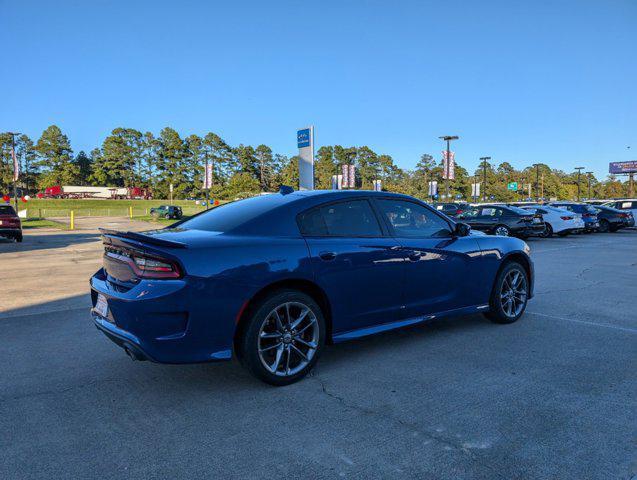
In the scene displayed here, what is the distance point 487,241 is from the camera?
208 inches

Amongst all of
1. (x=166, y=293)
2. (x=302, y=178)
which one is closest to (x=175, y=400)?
(x=166, y=293)

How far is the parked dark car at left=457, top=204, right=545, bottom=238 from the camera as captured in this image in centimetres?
1731

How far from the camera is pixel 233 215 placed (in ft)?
13.6

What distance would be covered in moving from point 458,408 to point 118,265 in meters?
2.67

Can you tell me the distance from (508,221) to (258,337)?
15848 mm

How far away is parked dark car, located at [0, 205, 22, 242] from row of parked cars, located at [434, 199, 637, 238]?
1609 cm

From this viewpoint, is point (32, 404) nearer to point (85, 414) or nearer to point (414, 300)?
point (85, 414)

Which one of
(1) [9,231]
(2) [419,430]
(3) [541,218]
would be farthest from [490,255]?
(1) [9,231]

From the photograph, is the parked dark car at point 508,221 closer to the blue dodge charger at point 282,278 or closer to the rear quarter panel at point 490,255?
the rear quarter panel at point 490,255

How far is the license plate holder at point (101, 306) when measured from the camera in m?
3.67

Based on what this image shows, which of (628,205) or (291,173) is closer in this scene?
(628,205)

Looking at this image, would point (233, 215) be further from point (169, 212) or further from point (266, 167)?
point (266, 167)

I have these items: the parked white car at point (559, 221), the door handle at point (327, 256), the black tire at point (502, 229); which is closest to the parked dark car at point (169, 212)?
the parked white car at point (559, 221)

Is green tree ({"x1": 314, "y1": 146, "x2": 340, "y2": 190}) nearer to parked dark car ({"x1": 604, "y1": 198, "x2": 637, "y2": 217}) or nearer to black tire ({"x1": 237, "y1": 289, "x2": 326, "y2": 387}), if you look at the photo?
parked dark car ({"x1": 604, "y1": 198, "x2": 637, "y2": 217})
